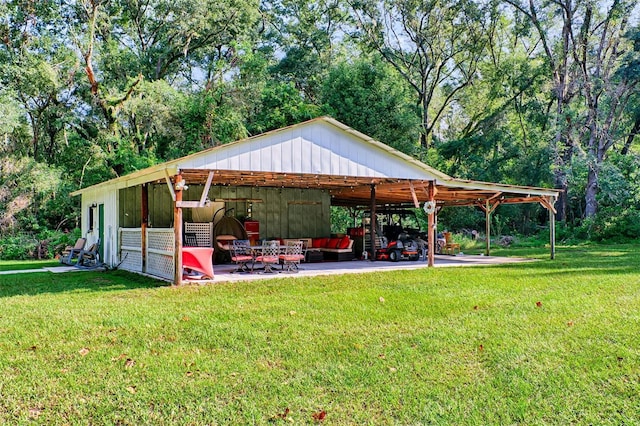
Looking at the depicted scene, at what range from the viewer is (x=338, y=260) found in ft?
48.7

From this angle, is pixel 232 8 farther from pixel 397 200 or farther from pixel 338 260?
pixel 338 260

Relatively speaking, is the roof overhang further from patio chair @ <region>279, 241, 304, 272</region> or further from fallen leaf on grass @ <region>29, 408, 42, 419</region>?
fallen leaf on grass @ <region>29, 408, 42, 419</region>

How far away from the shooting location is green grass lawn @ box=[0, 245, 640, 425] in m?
3.70

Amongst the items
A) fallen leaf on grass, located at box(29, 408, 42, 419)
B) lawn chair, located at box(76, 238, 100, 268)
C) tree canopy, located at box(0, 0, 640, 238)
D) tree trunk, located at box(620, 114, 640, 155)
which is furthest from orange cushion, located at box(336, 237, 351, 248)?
tree trunk, located at box(620, 114, 640, 155)

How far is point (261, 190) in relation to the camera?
49.9ft

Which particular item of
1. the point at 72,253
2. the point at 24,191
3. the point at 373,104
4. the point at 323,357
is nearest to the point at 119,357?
the point at 323,357

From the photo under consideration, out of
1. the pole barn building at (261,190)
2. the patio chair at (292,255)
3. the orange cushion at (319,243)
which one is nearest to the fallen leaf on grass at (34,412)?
the pole barn building at (261,190)

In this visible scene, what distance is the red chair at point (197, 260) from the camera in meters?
9.67

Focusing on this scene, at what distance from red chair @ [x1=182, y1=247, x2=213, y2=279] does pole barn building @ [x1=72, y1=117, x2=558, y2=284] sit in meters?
0.27

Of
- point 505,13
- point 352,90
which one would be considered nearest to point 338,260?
point 352,90

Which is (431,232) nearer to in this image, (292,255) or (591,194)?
(292,255)

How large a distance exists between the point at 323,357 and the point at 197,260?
18.3 ft

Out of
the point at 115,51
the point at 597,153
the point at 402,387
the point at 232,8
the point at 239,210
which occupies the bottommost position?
the point at 402,387

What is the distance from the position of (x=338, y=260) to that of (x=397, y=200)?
4595 millimetres
